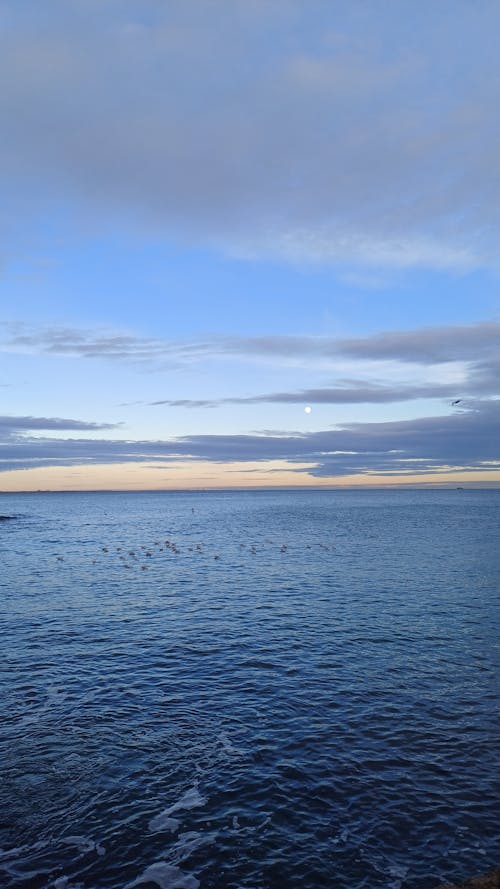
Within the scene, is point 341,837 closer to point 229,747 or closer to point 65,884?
point 229,747

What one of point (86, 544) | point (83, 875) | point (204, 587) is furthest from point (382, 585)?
point (86, 544)

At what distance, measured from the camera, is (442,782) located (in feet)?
58.4

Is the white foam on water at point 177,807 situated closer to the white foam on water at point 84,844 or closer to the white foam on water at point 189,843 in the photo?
the white foam on water at point 189,843

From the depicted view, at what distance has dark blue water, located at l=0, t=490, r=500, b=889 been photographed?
14.5 metres

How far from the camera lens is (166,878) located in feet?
45.1

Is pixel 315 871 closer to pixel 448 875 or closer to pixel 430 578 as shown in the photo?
pixel 448 875

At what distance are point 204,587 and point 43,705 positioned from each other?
100 ft

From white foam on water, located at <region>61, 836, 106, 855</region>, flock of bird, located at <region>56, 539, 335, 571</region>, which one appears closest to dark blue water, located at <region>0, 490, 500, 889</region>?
white foam on water, located at <region>61, 836, 106, 855</region>

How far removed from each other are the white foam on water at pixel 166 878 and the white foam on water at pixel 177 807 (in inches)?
62.2

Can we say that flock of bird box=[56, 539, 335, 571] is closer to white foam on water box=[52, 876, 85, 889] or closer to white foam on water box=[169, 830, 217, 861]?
white foam on water box=[169, 830, 217, 861]

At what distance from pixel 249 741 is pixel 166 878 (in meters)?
7.50

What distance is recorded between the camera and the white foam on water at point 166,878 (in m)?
13.5

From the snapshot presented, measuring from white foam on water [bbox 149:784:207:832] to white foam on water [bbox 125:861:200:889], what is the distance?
158 cm

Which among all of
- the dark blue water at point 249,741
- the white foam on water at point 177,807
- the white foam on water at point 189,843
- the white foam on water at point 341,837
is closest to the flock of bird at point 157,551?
the dark blue water at point 249,741
